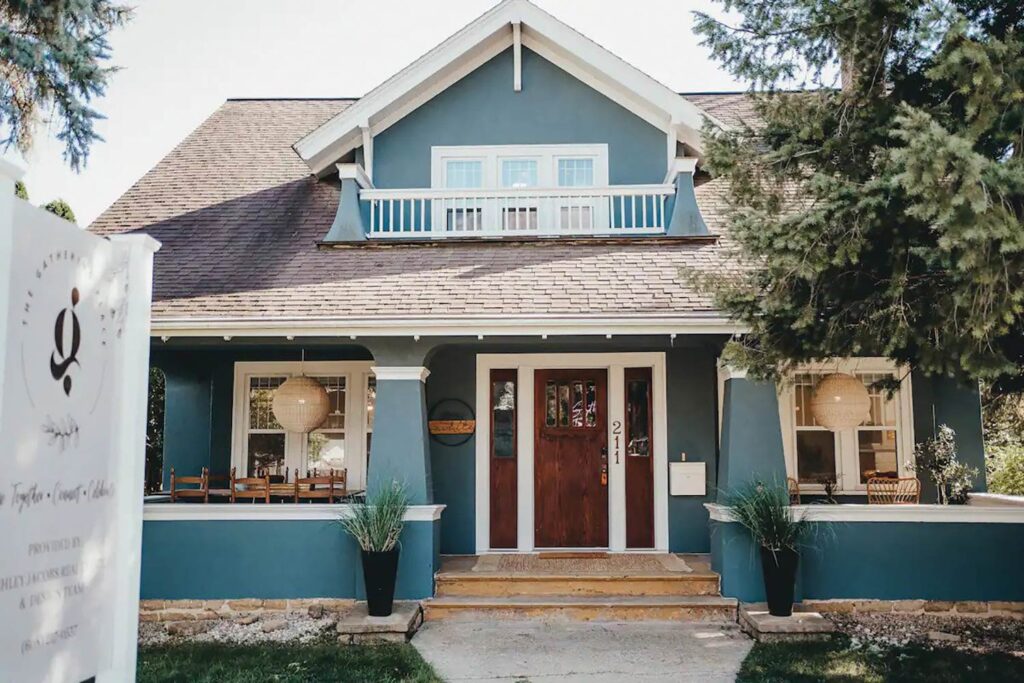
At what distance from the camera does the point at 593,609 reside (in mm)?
8180

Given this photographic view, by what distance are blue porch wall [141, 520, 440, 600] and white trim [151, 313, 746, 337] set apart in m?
1.97

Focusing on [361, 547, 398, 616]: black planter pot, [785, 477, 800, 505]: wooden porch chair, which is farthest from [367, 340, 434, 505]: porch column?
[785, 477, 800, 505]: wooden porch chair

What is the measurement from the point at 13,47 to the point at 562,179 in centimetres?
727

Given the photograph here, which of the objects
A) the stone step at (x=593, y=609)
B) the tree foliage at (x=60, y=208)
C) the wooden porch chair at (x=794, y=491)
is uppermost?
the tree foliage at (x=60, y=208)

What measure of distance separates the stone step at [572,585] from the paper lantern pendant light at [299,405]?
251cm

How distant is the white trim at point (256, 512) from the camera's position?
27.6 ft

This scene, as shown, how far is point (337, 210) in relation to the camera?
10570 millimetres

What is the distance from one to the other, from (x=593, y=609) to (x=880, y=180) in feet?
16.1

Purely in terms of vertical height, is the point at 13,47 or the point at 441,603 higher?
the point at 13,47

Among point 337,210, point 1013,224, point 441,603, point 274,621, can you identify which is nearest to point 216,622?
point 274,621

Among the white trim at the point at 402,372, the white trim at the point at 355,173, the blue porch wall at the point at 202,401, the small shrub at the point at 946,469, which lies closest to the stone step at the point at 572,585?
the white trim at the point at 402,372

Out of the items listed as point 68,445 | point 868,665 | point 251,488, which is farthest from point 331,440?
point 68,445

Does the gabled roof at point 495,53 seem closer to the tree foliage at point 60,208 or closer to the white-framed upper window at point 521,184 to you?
the white-framed upper window at point 521,184

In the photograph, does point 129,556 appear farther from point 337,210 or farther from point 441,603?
point 337,210
